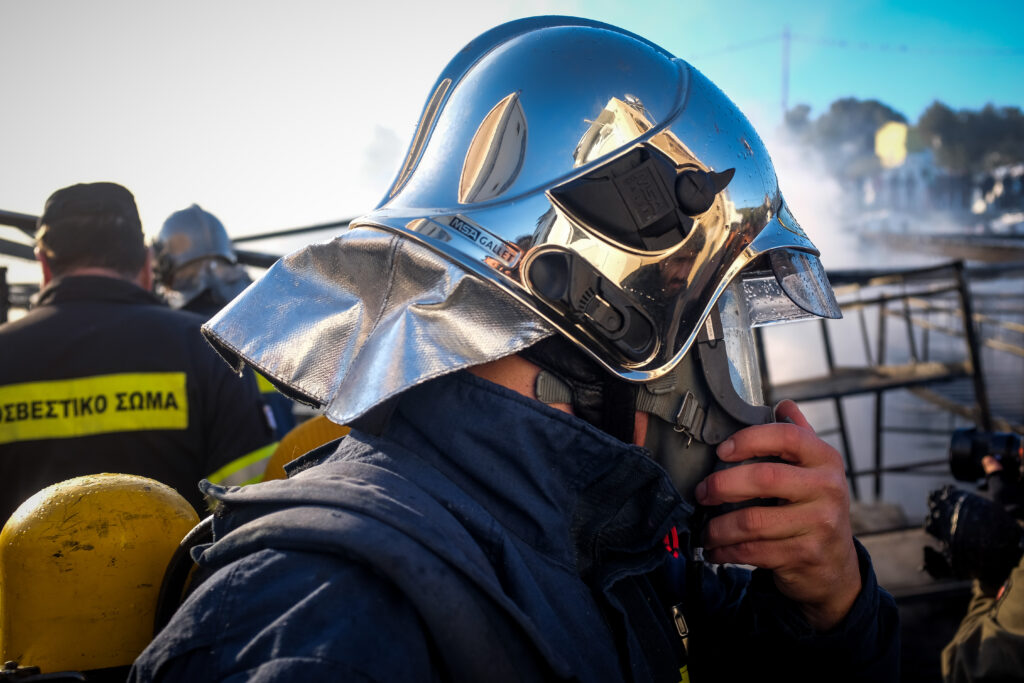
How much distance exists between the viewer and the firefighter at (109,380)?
88.7 inches

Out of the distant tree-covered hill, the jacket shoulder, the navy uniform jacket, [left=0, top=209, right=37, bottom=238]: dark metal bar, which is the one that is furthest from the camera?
the distant tree-covered hill

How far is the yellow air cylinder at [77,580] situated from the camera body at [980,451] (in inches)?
125

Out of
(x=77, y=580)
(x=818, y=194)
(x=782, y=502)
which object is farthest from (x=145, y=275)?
(x=818, y=194)

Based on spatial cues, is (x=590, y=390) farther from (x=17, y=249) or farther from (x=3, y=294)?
(x=17, y=249)

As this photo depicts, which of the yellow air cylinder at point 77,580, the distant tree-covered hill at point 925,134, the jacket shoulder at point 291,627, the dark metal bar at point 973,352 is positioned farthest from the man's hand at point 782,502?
the distant tree-covered hill at point 925,134

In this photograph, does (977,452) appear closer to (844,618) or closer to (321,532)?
(844,618)

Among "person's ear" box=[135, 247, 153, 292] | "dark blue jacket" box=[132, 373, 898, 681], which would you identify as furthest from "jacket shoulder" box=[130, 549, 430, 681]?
"person's ear" box=[135, 247, 153, 292]

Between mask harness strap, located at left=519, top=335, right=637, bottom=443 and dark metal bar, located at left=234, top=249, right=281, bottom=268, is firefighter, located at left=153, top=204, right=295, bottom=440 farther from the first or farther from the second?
mask harness strap, located at left=519, top=335, right=637, bottom=443

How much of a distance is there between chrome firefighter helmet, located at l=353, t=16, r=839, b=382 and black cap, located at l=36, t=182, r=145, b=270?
191 cm

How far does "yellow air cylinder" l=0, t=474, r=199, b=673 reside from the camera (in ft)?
3.47

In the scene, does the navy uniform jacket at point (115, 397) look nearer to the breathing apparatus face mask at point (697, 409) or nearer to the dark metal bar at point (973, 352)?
the breathing apparatus face mask at point (697, 409)

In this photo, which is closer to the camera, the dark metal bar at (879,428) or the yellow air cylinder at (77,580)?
the yellow air cylinder at (77,580)

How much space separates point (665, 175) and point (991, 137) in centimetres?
4680

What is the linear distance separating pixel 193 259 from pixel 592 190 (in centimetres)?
501
